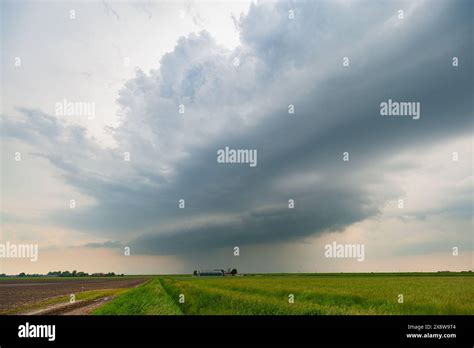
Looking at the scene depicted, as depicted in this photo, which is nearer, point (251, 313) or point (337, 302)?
point (251, 313)
